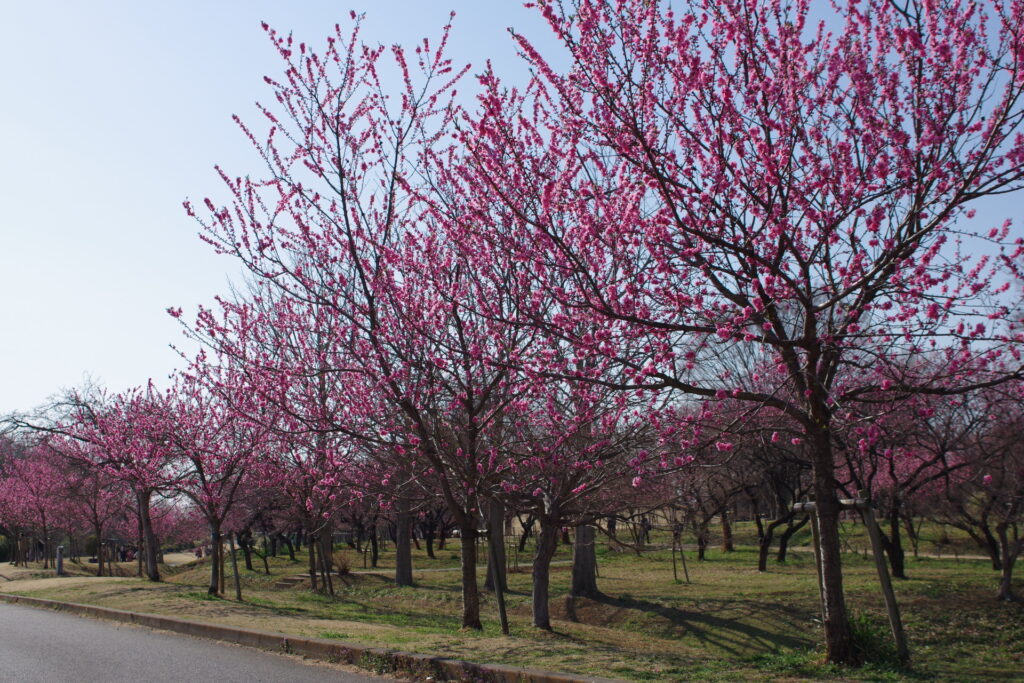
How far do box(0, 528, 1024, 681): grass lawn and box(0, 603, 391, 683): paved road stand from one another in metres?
1.06

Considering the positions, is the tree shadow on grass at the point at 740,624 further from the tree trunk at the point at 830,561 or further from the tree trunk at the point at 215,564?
the tree trunk at the point at 215,564

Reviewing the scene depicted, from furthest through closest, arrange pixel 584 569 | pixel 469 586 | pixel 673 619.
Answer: pixel 584 569 < pixel 673 619 < pixel 469 586

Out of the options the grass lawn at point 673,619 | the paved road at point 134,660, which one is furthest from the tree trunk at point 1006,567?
the paved road at point 134,660

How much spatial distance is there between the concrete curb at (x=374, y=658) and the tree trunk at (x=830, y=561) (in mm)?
2313

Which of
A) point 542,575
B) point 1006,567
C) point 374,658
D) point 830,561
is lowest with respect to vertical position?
point 1006,567

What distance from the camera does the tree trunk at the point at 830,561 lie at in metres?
7.63

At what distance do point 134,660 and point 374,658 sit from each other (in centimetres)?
308

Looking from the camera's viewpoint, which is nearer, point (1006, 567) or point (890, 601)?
point (890, 601)

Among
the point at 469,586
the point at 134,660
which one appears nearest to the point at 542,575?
the point at 469,586

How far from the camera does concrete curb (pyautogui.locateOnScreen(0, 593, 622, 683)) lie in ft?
24.2

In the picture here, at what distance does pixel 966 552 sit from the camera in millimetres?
28484

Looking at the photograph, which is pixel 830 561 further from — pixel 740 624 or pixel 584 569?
pixel 584 569

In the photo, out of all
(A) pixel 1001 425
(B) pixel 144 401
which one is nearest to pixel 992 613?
(A) pixel 1001 425

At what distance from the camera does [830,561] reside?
7.79 m
